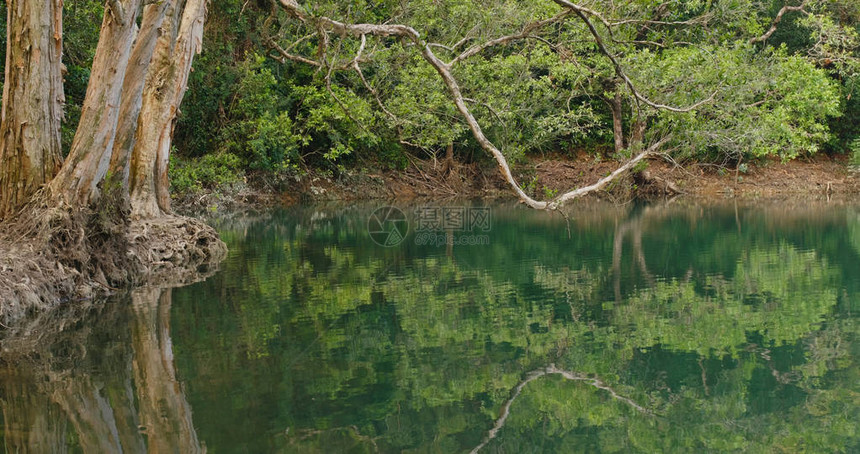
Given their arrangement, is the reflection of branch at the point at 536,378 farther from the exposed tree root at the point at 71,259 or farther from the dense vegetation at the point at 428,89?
the dense vegetation at the point at 428,89

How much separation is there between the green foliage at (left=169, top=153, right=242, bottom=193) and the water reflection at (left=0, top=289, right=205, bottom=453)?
13.0m

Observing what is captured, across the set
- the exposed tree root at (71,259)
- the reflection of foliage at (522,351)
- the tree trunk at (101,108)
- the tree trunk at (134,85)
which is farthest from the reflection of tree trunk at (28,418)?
the tree trunk at (134,85)

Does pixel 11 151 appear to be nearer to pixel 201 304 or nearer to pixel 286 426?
pixel 201 304

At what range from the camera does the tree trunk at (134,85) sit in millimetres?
9062

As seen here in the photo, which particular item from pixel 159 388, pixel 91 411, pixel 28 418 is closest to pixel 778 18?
pixel 159 388

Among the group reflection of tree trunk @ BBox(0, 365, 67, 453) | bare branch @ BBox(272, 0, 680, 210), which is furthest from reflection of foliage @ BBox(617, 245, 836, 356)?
reflection of tree trunk @ BBox(0, 365, 67, 453)

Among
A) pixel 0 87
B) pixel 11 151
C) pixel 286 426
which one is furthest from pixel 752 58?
pixel 286 426

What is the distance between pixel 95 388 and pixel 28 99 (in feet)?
14.8

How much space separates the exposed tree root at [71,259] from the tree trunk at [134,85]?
20.0 inches

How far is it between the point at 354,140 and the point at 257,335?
766 inches

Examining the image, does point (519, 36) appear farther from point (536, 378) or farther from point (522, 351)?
point (536, 378)

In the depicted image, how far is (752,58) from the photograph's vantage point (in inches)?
988

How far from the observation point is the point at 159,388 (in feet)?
17.1

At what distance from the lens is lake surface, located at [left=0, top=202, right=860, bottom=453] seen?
440 cm
